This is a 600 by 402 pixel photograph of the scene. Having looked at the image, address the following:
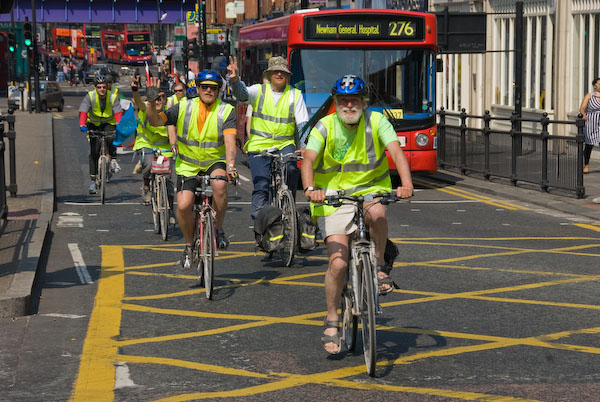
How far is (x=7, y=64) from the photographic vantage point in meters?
77.2

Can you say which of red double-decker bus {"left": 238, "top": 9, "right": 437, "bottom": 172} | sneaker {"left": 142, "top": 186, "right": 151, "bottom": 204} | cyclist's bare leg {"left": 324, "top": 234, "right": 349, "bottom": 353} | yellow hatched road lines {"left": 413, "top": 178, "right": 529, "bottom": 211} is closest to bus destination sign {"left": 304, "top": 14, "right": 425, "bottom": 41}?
red double-decker bus {"left": 238, "top": 9, "right": 437, "bottom": 172}

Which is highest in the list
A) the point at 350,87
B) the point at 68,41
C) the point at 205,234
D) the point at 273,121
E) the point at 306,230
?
the point at 68,41

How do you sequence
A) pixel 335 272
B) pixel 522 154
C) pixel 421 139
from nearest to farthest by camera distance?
1. pixel 335 272
2. pixel 522 154
3. pixel 421 139

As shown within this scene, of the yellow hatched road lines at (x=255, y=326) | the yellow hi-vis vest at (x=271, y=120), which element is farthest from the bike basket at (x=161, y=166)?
the yellow hi-vis vest at (x=271, y=120)

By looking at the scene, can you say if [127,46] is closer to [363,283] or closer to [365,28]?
[365,28]

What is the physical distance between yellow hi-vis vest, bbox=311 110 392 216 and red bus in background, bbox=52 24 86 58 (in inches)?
4676

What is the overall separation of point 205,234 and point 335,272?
98.8 inches

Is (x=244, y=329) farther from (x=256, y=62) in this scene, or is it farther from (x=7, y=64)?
(x=7, y=64)

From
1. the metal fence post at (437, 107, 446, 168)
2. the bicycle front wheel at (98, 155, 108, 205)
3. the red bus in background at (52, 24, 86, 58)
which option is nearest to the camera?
the bicycle front wheel at (98, 155, 108, 205)

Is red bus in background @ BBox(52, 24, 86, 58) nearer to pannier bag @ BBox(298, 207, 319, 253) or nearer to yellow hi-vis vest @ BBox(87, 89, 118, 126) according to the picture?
yellow hi-vis vest @ BBox(87, 89, 118, 126)

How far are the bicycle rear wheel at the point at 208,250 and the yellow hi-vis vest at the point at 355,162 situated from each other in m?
2.09

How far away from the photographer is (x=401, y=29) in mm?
17938

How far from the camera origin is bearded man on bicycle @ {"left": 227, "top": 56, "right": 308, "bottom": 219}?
10.8 m

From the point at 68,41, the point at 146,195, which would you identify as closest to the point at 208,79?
the point at 146,195
